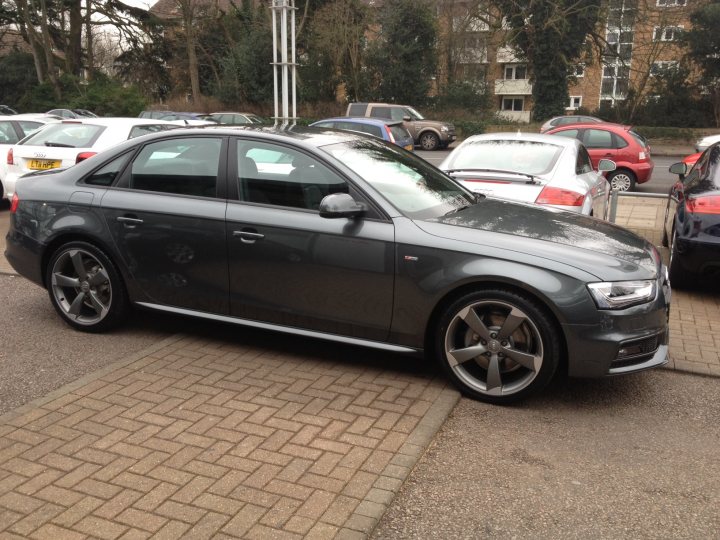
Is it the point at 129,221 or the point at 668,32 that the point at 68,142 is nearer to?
the point at 129,221

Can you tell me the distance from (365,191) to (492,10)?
34403mm

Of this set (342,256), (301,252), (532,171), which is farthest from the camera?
(532,171)

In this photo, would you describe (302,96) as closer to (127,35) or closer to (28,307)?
(127,35)

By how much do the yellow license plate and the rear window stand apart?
27 centimetres

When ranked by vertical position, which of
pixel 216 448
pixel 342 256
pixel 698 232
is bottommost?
pixel 216 448

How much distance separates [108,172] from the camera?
5.16 metres

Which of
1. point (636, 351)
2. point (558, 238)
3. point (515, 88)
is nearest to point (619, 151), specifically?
point (558, 238)

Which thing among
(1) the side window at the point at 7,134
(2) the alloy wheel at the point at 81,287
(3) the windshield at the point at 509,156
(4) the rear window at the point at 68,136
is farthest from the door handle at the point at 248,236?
(1) the side window at the point at 7,134

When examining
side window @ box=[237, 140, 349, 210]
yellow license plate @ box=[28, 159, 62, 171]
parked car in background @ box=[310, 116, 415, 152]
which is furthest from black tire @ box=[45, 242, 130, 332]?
parked car in background @ box=[310, 116, 415, 152]

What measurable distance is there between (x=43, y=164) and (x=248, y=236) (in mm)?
6678

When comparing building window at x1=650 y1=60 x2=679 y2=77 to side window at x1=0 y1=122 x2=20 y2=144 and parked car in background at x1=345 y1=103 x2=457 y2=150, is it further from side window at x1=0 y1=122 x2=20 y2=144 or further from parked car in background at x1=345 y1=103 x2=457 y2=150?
side window at x1=0 y1=122 x2=20 y2=144

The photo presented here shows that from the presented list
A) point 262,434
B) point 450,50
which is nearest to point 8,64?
point 450,50

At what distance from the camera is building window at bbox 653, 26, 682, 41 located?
3241cm

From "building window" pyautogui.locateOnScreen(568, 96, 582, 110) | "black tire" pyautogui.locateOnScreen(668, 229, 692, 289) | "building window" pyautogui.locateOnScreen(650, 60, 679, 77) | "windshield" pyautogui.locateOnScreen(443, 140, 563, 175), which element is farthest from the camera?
"building window" pyautogui.locateOnScreen(568, 96, 582, 110)
